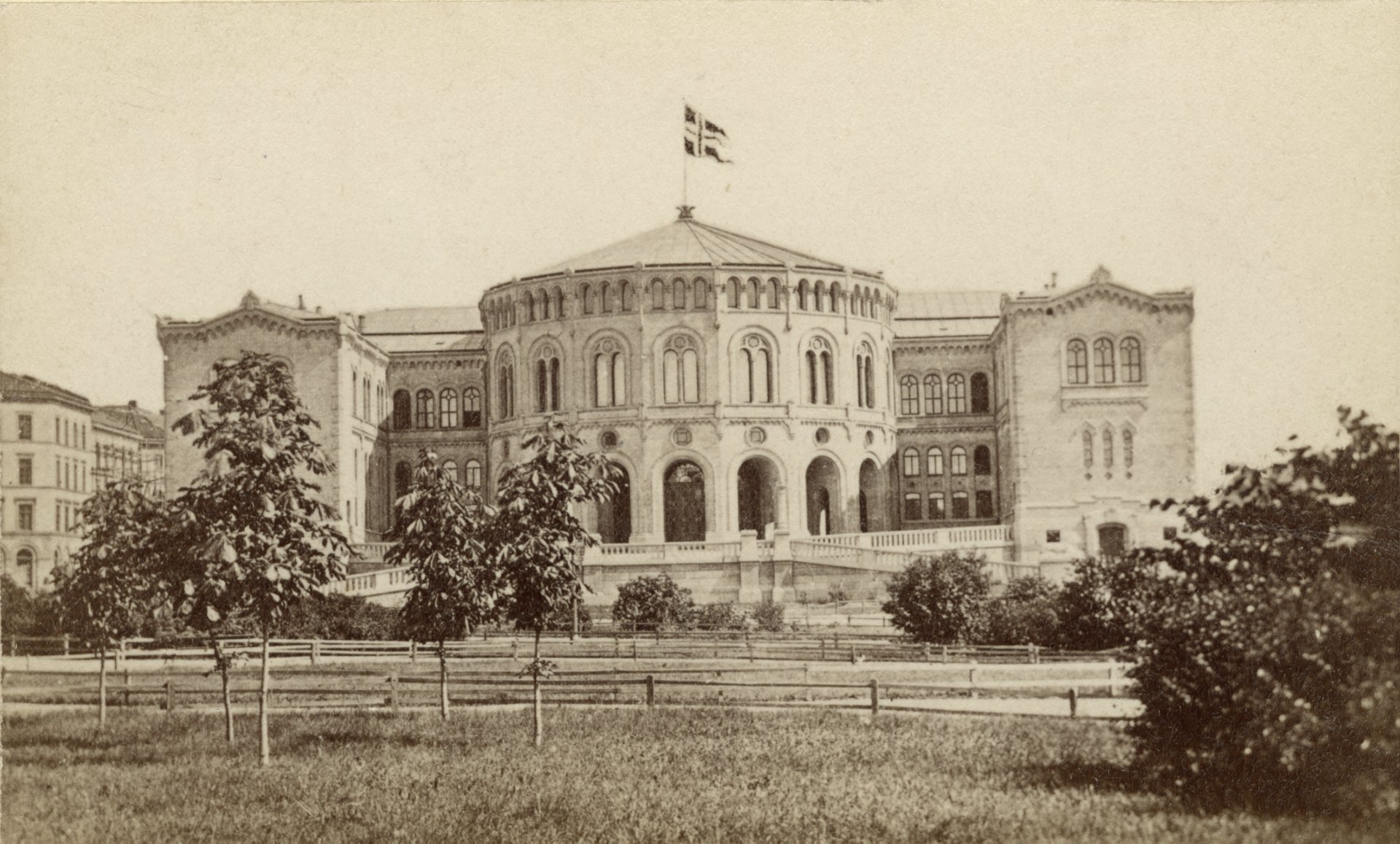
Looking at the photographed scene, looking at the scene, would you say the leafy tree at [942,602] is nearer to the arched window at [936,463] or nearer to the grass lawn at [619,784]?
the grass lawn at [619,784]

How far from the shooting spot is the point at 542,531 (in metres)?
23.4

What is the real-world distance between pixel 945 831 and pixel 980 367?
54.1 meters

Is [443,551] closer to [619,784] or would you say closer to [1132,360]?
[619,784]

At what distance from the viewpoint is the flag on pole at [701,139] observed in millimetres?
41406

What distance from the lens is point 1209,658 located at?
16031 millimetres

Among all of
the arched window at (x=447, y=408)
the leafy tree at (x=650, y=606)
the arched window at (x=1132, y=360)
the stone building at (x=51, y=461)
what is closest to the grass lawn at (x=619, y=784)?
the stone building at (x=51, y=461)

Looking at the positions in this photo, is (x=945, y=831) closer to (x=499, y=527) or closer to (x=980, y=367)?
(x=499, y=527)

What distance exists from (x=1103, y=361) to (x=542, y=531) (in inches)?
1605

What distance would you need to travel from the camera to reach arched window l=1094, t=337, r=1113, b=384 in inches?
2327

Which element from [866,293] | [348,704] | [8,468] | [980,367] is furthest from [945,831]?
[980,367]

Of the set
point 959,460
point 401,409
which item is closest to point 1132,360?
point 959,460

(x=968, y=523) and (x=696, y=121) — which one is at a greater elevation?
(x=696, y=121)

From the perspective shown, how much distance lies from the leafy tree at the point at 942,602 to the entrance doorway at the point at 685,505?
76.8ft

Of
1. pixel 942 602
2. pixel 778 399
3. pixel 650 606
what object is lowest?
pixel 650 606
